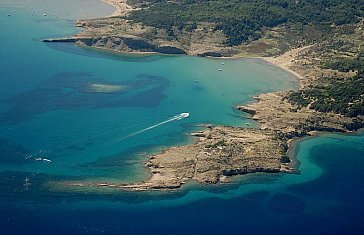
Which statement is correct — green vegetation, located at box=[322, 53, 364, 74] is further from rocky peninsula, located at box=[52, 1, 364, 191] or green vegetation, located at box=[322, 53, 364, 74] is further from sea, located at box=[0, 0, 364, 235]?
sea, located at box=[0, 0, 364, 235]

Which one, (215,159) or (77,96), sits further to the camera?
(77,96)

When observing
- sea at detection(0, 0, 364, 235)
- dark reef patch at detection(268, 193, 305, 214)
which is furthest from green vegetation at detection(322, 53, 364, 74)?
dark reef patch at detection(268, 193, 305, 214)

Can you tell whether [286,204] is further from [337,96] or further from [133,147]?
[337,96]

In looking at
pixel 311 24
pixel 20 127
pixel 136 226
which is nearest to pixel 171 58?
pixel 311 24

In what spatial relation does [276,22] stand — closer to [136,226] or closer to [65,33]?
[65,33]

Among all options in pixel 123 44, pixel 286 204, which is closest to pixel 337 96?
pixel 286 204

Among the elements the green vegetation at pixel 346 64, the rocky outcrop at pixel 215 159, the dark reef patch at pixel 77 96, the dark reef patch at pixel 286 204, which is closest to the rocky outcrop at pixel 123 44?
the dark reef patch at pixel 77 96
